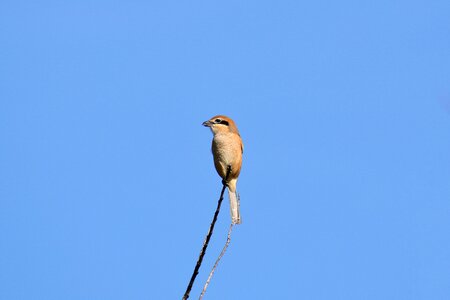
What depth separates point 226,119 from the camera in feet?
18.0

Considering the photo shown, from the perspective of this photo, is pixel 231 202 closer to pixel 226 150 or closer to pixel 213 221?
pixel 226 150

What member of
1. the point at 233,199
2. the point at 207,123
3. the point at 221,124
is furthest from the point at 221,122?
the point at 233,199

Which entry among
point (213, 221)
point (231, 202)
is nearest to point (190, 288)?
point (213, 221)

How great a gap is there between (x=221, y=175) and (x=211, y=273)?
3.21 metres

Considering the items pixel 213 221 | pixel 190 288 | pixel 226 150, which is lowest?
pixel 190 288

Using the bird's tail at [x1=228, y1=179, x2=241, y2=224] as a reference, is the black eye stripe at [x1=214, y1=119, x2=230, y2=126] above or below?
above

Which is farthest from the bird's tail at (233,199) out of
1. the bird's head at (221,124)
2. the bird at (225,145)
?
the bird's head at (221,124)

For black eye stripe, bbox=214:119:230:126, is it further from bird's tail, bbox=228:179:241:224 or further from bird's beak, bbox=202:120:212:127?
bird's tail, bbox=228:179:241:224

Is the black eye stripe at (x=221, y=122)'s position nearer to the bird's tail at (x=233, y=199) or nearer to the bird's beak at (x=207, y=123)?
the bird's beak at (x=207, y=123)

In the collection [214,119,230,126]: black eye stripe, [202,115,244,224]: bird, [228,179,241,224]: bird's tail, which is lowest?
[228,179,241,224]: bird's tail

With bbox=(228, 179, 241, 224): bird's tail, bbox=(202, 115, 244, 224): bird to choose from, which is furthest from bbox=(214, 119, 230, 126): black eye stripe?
bbox=(228, 179, 241, 224): bird's tail

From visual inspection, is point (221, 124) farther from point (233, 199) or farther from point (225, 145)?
point (233, 199)

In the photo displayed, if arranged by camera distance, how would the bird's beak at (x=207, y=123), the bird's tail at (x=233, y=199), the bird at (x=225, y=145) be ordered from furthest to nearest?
the bird's beak at (x=207, y=123)
the bird at (x=225, y=145)
the bird's tail at (x=233, y=199)

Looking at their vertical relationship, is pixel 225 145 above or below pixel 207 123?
below
